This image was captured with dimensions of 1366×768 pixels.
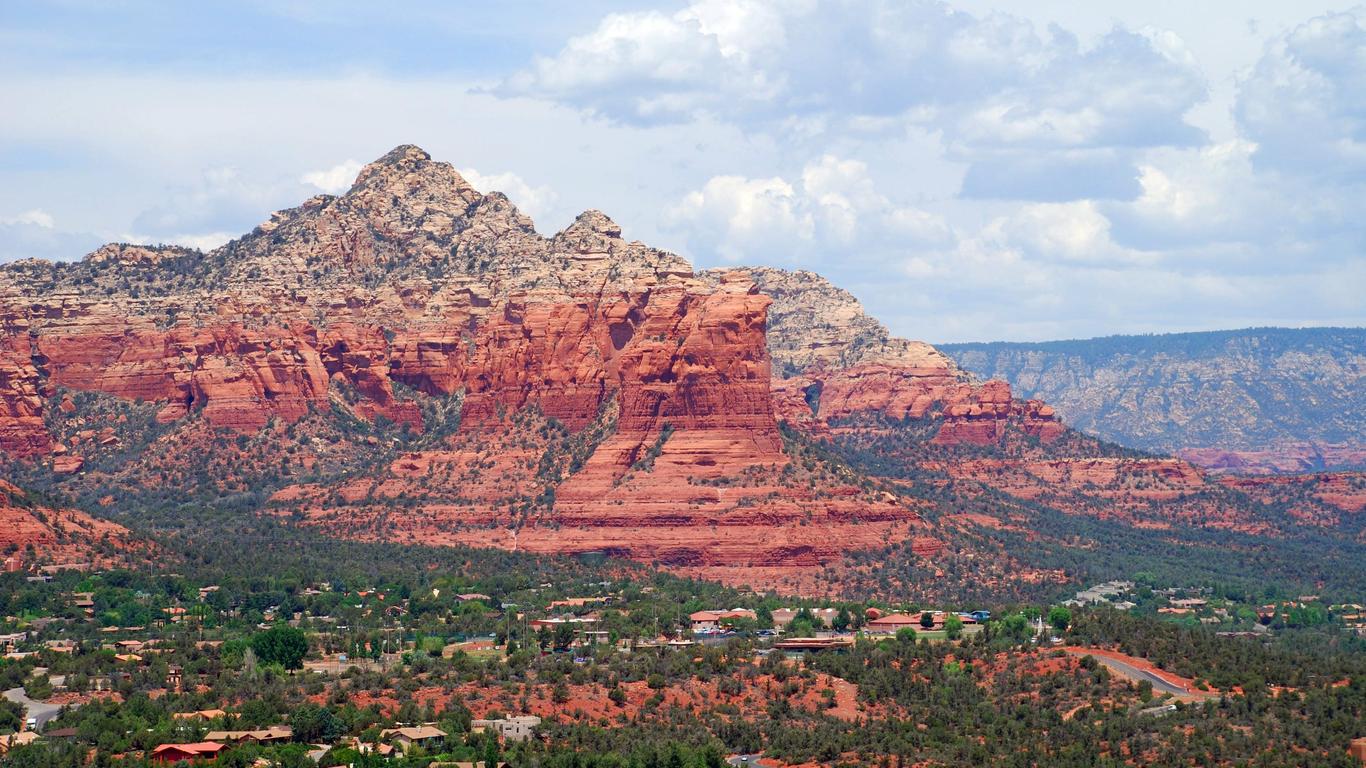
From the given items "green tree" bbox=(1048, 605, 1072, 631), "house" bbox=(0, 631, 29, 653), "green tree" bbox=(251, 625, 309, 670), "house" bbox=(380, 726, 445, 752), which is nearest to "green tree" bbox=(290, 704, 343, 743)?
"house" bbox=(380, 726, 445, 752)

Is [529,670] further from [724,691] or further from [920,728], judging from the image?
[920,728]

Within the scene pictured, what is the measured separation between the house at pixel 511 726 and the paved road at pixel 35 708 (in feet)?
60.6

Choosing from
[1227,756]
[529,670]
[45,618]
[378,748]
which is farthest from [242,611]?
[1227,756]

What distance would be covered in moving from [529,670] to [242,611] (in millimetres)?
38415

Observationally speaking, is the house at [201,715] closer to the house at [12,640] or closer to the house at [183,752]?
the house at [183,752]

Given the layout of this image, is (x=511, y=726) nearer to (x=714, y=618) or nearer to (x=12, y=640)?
(x=714, y=618)

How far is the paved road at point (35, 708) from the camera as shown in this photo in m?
125

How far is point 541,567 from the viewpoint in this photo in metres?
188

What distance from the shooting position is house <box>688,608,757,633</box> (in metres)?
160

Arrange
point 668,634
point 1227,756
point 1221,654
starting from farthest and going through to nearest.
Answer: point 668,634 → point 1221,654 → point 1227,756

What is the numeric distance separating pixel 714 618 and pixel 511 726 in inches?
1568

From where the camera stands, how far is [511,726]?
408 feet

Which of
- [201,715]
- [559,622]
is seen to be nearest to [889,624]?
[559,622]

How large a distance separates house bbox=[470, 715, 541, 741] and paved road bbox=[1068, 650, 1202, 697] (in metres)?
26.9
